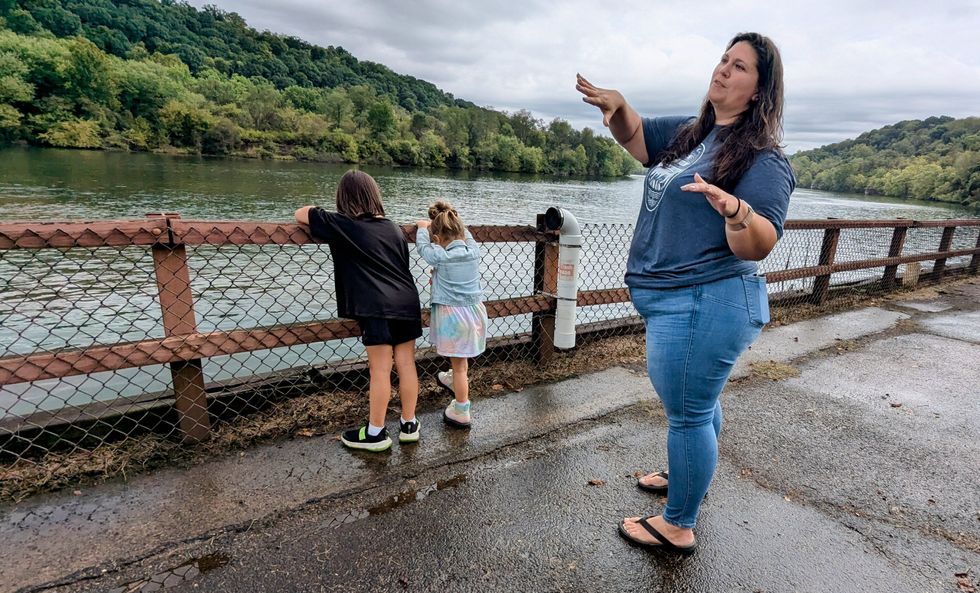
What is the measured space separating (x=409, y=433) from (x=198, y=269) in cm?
881

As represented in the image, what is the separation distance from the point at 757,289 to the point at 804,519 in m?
1.36

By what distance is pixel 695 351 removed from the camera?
74.2 inches

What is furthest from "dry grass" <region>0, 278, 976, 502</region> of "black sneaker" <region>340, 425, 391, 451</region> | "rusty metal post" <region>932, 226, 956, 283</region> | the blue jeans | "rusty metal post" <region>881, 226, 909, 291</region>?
"rusty metal post" <region>932, 226, 956, 283</region>

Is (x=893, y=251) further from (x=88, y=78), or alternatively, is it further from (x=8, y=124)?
(x=88, y=78)

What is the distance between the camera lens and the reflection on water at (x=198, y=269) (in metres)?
5.92

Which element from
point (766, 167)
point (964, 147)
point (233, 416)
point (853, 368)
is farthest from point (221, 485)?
point (964, 147)

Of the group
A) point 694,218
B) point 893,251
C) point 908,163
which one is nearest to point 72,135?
point 893,251

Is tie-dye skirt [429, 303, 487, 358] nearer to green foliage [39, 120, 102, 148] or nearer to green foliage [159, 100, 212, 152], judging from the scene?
green foliage [159, 100, 212, 152]

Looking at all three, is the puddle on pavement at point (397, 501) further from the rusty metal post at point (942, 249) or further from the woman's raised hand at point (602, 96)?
the rusty metal post at point (942, 249)

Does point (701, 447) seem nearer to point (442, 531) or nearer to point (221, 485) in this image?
point (442, 531)

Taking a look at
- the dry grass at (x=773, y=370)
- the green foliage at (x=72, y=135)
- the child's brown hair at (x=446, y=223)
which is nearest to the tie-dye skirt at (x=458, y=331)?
the child's brown hair at (x=446, y=223)

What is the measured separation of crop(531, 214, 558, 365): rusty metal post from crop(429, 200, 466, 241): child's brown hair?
1.10 m

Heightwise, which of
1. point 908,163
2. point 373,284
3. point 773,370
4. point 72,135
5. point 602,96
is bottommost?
point 773,370

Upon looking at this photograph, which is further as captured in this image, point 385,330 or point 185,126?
point 185,126
